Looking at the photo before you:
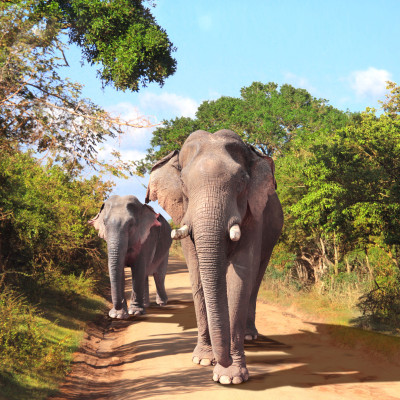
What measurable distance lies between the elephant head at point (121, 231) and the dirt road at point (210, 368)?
3.63 feet

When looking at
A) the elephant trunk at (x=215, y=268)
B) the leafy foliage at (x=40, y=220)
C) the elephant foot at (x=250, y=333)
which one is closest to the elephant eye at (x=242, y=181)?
the elephant trunk at (x=215, y=268)

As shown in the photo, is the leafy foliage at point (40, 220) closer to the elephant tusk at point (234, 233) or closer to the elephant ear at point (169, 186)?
the elephant ear at point (169, 186)

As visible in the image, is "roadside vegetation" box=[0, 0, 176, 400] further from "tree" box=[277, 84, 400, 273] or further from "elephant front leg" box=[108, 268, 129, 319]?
"tree" box=[277, 84, 400, 273]

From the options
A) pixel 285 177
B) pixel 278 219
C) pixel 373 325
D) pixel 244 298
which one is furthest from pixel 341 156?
pixel 244 298

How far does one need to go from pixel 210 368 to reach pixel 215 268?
2.25 metres

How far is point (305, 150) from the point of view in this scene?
1997 cm

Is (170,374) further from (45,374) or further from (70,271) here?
(70,271)

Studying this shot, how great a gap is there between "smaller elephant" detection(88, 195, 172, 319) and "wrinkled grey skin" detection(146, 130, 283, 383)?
367 cm

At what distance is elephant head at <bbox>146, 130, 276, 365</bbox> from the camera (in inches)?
259

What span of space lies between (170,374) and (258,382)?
1420 millimetres

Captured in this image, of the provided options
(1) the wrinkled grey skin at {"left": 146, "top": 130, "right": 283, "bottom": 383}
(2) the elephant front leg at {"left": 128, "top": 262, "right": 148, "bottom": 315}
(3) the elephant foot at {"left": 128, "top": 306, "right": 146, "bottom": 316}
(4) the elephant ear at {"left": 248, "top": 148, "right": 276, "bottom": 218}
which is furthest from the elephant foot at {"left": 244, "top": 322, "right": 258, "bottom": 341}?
(3) the elephant foot at {"left": 128, "top": 306, "right": 146, "bottom": 316}

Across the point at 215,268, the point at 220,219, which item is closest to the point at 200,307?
the point at 215,268

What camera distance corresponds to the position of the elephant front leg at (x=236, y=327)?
23.6ft

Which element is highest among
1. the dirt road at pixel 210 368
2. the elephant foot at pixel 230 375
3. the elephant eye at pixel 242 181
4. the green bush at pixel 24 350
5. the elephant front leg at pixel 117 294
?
the elephant eye at pixel 242 181
